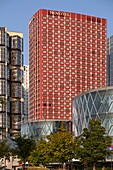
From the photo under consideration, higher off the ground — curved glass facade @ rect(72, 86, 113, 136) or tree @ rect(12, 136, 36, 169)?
curved glass facade @ rect(72, 86, 113, 136)

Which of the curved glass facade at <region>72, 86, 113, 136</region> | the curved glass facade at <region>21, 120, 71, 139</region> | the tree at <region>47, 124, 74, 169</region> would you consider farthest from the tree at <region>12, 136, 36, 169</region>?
the curved glass facade at <region>21, 120, 71, 139</region>

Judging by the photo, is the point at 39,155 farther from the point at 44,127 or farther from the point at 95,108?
the point at 44,127

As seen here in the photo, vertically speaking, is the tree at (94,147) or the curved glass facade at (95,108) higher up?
the curved glass facade at (95,108)

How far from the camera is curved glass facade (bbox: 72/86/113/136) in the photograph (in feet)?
394

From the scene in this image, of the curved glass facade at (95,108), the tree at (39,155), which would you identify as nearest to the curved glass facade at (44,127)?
the curved glass facade at (95,108)

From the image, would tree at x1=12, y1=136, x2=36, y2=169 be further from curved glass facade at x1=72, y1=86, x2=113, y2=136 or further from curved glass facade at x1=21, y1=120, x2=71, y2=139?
curved glass facade at x1=21, y1=120, x2=71, y2=139

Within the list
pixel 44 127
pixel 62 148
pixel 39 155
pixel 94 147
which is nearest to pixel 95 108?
pixel 39 155

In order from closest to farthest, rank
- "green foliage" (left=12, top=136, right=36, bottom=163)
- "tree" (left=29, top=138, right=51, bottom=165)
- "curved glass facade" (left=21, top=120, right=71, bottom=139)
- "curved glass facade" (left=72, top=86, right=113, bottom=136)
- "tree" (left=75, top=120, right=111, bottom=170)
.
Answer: "tree" (left=75, top=120, right=111, bottom=170)
"green foliage" (left=12, top=136, right=36, bottom=163)
"tree" (left=29, top=138, right=51, bottom=165)
"curved glass facade" (left=72, top=86, right=113, bottom=136)
"curved glass facade" (left=21, top=120, right=71, bottom=139)

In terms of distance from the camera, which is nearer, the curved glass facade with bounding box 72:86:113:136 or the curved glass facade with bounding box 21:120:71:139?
the curved glass facade with bounding box 72:86:113:136

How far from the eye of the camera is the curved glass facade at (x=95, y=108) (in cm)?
12006

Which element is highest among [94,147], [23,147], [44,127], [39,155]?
[44,127]

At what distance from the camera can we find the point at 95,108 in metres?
125

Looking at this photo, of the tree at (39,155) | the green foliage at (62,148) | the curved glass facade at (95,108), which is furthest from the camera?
the curved glass facade at (95,108)

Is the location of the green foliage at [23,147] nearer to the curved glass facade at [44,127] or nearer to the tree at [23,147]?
the tree at [23,147]
